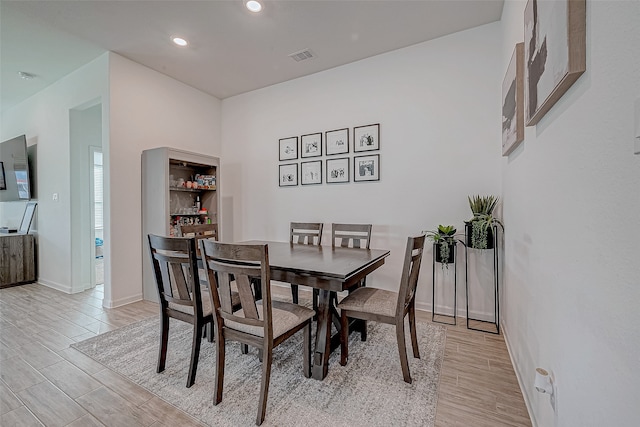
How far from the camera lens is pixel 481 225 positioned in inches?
96.3

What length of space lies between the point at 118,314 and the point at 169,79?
3.13 m

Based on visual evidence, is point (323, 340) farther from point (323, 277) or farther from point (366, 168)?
point (366, 168)

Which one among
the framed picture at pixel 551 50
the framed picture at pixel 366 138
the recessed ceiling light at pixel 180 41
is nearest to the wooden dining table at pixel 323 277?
the framed picture at pixel 551 50

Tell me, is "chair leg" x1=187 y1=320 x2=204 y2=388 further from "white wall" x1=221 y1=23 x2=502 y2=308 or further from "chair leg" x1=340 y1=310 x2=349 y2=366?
"white wall" x1=221 y1=23 x2=502 y2=308

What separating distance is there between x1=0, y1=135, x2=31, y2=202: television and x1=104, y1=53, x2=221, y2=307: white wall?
2292 mm

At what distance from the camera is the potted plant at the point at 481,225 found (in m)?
2.45

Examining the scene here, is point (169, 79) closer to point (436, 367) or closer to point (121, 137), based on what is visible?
point (121, 137)

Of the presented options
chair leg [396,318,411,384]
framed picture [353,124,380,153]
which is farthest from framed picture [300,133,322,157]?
chair leg [396,318,411,384]

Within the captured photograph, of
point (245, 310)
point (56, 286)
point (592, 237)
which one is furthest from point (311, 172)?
point (56, 286)

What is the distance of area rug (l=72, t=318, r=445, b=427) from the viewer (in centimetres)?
154

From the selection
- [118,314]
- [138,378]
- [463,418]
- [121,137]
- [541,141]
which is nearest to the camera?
[541,141]

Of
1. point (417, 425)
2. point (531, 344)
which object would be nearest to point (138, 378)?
point (417, 425)

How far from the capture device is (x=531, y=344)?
155 centimetres

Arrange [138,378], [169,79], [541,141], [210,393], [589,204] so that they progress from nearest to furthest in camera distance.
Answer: [589,204]
[541,141]
[210,393]
[138,378]
[169,79]
